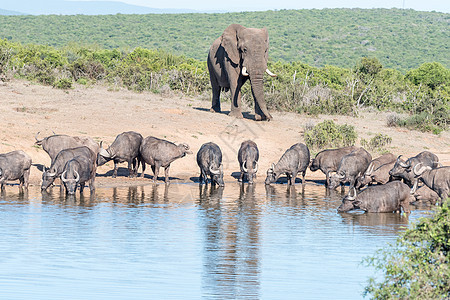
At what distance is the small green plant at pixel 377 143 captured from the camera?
25.1 meters

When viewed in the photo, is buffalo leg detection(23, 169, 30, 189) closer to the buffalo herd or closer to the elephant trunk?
the buffalo herd

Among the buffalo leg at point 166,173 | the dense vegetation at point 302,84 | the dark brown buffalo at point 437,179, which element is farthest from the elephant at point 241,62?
the dark brown buffalo at point 437,179

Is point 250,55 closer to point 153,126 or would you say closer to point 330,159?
point 153,126

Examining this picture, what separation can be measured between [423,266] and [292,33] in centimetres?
9292

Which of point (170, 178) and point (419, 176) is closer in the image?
point (419, 176)

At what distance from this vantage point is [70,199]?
55.0ft

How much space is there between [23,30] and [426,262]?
9566 centimetres

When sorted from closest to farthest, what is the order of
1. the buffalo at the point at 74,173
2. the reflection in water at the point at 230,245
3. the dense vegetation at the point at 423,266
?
the dense vegetation at the point at 423,266, the reflection in water at the point at 230,245, the buffalo at the point at 74,173

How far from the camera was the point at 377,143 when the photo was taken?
25.3 metres

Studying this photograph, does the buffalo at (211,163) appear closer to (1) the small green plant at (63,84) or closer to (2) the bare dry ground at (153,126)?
(2) the bare dry ground at (153,126)

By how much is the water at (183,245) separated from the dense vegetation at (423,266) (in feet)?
5.57

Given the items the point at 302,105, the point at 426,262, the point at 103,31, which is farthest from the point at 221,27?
the point at 426,262

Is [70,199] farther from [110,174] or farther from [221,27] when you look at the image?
[221,27]

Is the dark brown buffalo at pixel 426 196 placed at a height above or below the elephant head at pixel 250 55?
below
